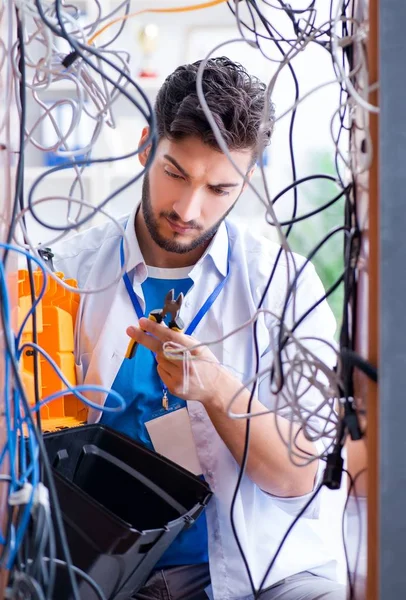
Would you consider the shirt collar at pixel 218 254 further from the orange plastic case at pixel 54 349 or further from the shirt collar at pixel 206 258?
the orange plastic case at pixel 54 349

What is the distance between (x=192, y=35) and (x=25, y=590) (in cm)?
309

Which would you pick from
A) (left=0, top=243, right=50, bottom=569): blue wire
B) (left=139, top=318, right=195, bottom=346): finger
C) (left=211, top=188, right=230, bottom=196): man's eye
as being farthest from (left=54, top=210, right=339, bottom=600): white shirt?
(left=0, top=243, right=50, bottom=569): blue wire

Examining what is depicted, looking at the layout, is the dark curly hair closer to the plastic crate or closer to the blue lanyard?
the blue lanyard

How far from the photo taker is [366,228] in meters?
0.83

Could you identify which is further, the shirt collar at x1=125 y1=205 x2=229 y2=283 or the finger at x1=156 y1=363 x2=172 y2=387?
the shirt collar at x1=125 y1=205 x2=229 y2=283

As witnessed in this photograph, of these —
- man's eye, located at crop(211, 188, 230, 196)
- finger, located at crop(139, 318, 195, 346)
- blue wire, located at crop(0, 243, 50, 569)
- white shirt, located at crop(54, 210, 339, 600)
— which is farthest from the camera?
man's eye, located at crop(211, 188, 230, 196)

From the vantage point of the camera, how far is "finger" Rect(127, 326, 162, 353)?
1303mm

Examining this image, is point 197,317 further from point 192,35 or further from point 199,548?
point 192,35

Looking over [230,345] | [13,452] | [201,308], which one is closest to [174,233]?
[201,308]

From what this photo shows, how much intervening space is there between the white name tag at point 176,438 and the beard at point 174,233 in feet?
1.24

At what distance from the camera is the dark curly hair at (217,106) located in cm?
159

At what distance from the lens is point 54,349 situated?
1.47 meters

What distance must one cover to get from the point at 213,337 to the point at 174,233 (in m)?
0.25

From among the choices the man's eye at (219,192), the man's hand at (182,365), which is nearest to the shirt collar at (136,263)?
the man's eye at (219,192)
